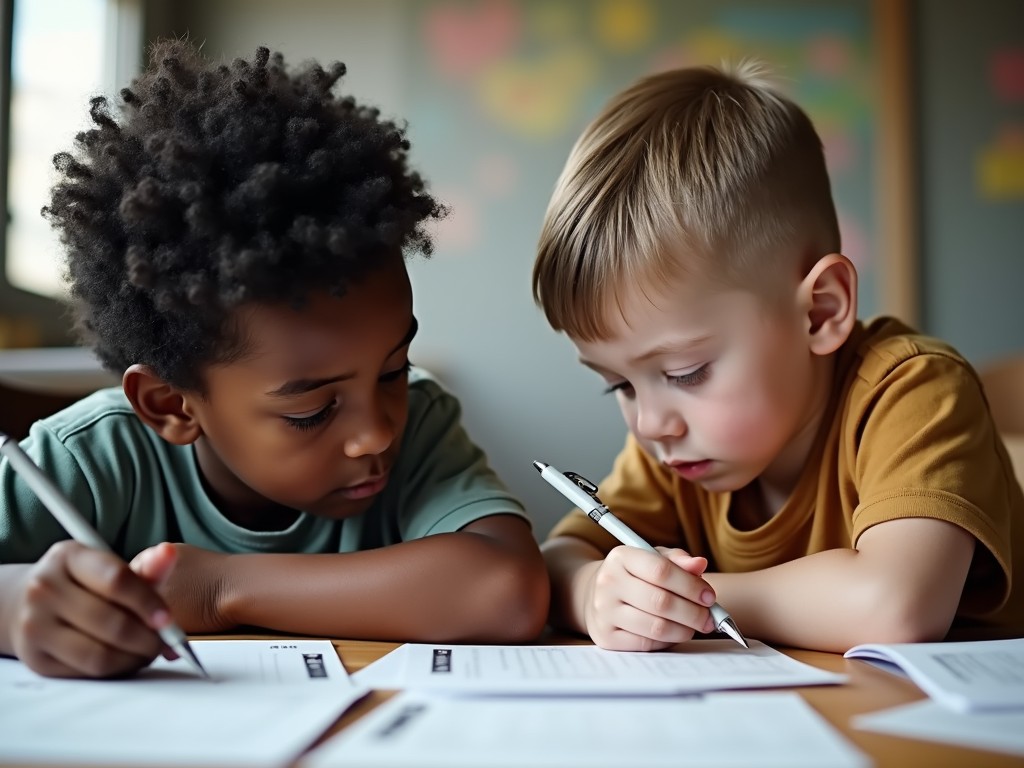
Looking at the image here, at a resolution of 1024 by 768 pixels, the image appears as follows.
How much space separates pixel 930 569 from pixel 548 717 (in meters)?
0.43

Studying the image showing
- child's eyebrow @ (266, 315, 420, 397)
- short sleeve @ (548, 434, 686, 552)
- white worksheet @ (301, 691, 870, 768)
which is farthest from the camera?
short sleeve @ (548, 434, 686, 552)

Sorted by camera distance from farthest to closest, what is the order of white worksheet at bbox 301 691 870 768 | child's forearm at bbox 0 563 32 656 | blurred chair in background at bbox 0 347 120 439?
blurred chair in background at bbox 0 347 120 439 < child's forearm at bbox 0 563 32 656 < white worksheet at bbox 301 691 870 768

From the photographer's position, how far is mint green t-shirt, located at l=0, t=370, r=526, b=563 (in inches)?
38.7

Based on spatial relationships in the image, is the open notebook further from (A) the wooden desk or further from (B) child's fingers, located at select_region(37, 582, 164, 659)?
(B) child's fingers, located at select_region(37, 582, 164, 659)

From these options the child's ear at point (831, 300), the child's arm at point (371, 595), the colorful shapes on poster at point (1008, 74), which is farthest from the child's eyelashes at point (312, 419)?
the colorful shapes on poster at point (1008, 74)

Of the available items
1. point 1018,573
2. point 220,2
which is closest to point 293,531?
point 1018,573

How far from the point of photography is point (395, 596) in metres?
0.89

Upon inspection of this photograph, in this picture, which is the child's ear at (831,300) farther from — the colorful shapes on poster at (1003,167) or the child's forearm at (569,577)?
the colorful shapes on poster at (1003,167)

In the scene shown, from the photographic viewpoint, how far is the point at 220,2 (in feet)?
11.1

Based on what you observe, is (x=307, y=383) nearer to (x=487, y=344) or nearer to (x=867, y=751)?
(x=867, y=751)

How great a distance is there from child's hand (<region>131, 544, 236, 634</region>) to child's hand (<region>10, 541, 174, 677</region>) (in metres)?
0.18

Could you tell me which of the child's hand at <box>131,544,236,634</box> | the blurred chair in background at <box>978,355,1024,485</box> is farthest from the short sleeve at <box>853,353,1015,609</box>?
the blurred chair in background at <box>978,355,1024,485</box>

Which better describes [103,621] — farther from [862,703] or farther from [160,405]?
[862,703]

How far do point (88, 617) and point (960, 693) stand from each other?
0.55 m
